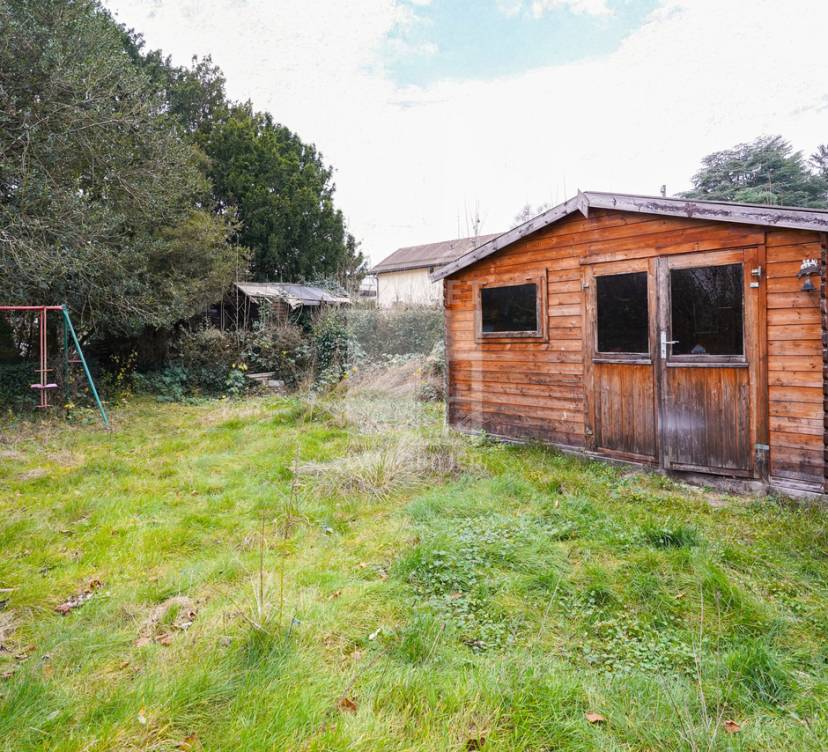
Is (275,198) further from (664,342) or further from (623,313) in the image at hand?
(664,342)

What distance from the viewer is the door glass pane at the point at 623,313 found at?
577cm

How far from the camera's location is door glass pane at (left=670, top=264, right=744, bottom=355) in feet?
16.6

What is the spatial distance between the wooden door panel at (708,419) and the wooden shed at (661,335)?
0.01m

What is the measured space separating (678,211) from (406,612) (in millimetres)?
4684

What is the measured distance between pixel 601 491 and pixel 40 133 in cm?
993

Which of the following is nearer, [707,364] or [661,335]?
[707,364]

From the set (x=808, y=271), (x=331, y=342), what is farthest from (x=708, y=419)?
(x=331, y=342)

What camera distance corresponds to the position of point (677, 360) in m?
5.45

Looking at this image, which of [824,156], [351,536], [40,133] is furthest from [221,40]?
[824,156]

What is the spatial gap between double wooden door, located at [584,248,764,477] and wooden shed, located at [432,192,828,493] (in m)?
0.01

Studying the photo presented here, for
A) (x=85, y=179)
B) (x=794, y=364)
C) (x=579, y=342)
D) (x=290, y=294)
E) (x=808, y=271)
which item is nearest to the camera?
(x=808, y=271)

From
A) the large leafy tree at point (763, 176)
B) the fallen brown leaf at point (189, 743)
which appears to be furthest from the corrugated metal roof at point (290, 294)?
the large leafy tree at point (763, 176)

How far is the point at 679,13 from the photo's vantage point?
50.1 ft

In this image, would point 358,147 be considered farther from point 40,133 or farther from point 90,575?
point 90,575
